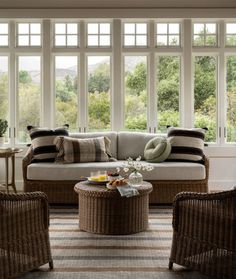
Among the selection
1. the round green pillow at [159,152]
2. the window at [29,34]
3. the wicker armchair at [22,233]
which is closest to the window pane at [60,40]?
the window at [29,34]

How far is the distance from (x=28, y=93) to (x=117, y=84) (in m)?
1.42

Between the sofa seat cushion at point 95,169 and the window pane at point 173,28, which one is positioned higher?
the window pane at point 173,28

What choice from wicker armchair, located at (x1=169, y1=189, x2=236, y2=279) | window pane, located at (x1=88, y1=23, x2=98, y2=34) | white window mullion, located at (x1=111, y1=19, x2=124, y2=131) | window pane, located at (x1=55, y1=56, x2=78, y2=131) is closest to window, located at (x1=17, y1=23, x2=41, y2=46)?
window pane, located at (x1=55, y1=56, x2=78, y2=131)

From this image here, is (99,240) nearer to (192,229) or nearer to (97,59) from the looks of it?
(192,229)

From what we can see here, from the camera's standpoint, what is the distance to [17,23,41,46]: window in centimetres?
702

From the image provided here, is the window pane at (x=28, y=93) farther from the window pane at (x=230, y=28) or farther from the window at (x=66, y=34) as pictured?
the window pane at (x=230, y=28)

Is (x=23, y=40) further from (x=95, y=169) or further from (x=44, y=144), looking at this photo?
(x=95, y=169)

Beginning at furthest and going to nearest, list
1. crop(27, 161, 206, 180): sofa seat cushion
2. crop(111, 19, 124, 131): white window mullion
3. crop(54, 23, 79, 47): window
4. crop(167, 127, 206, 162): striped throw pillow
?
1. crop(54, 23, 79, 47): window
2. crop(111, 19, 124, 131): white window mullion
3. crop(167, 127, 206, 162): striped throw pillow
4. crop(27, 161, 206, 180): sofa seat cushion

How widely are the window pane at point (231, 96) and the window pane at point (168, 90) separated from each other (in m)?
0.79

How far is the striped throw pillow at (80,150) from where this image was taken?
5.96 m

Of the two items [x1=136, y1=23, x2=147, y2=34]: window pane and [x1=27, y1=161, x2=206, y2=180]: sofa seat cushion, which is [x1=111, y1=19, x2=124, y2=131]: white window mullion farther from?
[x1=27, y1=161, x2=206, y2=180]: sofa seat cushion

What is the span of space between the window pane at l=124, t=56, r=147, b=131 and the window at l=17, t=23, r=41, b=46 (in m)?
1.45

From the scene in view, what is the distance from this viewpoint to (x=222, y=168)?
6930mm
